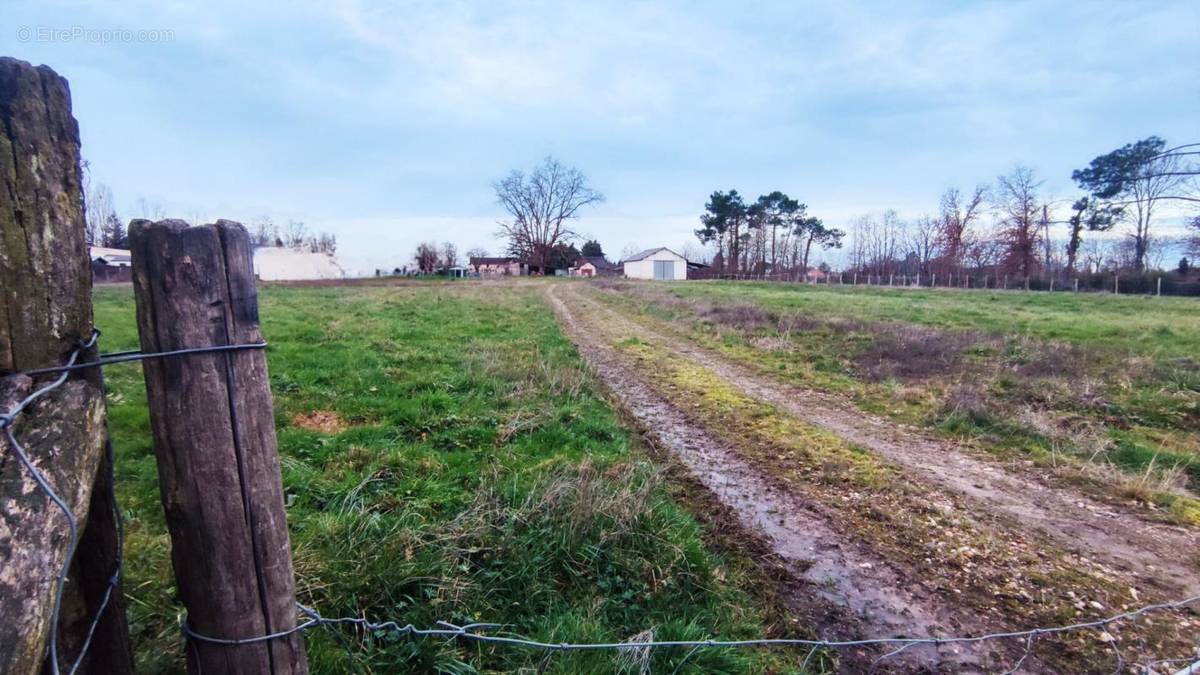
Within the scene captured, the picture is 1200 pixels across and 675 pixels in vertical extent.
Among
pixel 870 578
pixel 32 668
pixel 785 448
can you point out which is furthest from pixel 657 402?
pixel 32 668

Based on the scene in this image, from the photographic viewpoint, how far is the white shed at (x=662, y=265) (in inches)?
3295

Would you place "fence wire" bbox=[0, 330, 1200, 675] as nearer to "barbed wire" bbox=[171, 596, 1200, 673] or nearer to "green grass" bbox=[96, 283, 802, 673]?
"barbed wire" bbox=[171, 596, 1200, 673]

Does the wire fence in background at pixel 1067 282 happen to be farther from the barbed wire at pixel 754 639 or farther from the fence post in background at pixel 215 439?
the fence post in background at pixel 215 439

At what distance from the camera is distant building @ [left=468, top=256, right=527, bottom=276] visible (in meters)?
91.9

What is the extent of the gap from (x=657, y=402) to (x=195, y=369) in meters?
7.08

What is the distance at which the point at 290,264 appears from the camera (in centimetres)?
6469

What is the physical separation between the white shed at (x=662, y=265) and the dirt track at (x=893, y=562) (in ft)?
250

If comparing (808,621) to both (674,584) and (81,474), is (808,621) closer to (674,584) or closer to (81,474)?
(674,584)

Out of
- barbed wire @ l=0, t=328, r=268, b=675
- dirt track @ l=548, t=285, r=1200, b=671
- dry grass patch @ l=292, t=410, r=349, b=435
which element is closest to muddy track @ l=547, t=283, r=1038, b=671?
dirt track @ l=548, t=285, r=1200, b=671

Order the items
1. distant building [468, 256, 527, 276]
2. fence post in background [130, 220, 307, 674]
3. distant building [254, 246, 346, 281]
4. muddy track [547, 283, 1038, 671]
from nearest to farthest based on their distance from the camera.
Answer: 1. fence post in background [130, 220, 307, 674]
2. muddy track [547, 283, 1038, 671]
3. distant building [254, 246, 346, 281]
4. distant building [468, 256, 527, 276]

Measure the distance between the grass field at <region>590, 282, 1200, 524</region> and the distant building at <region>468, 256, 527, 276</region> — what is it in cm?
7713

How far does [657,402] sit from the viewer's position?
834cm

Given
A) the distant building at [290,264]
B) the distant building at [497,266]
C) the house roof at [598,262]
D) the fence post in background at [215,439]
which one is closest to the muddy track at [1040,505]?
the fence post in background at [215,439]

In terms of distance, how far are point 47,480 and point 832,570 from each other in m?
4.18
